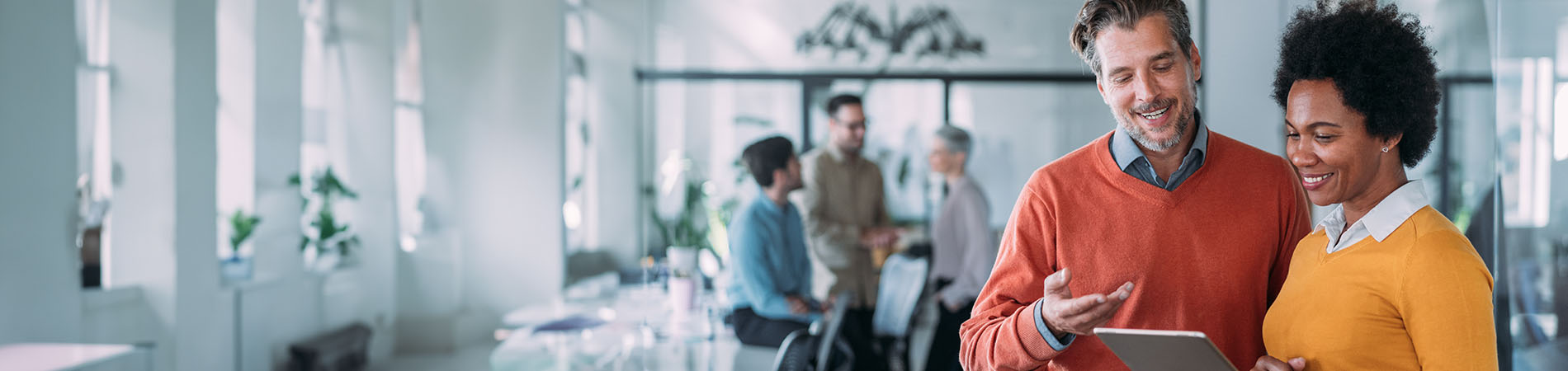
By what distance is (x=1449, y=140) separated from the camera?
266cm

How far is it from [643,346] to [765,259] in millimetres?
536

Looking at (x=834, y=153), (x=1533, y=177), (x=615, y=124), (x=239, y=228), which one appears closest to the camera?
(x=1533, y=177)

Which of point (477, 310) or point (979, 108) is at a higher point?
point (979, 108)

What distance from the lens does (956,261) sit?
435 centimetres

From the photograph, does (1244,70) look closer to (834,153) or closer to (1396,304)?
(1396,304)

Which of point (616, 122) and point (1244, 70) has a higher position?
point (616, 122)

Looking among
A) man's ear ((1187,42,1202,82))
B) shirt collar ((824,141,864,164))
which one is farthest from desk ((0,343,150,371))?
shirt collar ((824,141,864,164))

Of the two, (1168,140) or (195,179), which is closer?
(1168,140)

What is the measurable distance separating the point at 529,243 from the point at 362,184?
1110 mm

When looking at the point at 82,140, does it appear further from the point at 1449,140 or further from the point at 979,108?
the point at 979,108

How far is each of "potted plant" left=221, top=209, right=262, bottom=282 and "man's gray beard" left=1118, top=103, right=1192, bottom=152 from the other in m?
3.52

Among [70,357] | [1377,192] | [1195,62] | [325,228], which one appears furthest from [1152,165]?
[325,228]

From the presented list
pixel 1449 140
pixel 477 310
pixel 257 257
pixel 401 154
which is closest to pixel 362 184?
pixel 401 154

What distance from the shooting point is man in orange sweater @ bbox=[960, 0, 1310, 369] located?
1.22 metres
